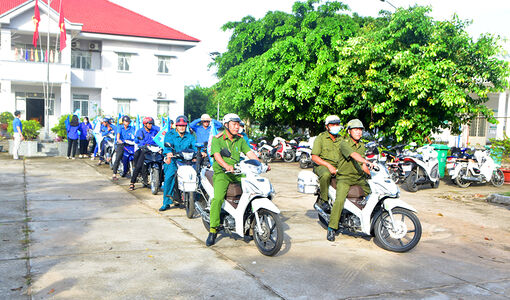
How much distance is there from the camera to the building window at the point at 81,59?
96.0 ft

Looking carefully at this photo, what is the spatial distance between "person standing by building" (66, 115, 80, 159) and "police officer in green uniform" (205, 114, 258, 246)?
11981mm

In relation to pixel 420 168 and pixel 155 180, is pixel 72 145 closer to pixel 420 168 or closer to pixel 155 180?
pixel 155 180

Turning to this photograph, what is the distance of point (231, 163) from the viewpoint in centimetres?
619

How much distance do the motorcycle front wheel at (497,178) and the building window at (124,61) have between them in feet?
77.3

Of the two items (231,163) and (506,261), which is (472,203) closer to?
(506,261)

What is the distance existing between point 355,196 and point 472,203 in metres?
5.21

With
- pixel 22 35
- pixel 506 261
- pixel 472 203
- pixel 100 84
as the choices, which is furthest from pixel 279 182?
pixel 22 35

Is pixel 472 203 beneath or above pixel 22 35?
beneath

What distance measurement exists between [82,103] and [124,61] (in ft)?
12.4

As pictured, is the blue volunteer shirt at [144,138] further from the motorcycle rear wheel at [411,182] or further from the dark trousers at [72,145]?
the dark trousers at [72,145]

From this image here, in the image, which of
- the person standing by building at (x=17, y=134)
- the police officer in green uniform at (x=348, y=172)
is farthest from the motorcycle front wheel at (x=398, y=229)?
the person standing by building at (x=17, y=134)

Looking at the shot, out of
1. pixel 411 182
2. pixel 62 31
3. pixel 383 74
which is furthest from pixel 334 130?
pixel 62 31

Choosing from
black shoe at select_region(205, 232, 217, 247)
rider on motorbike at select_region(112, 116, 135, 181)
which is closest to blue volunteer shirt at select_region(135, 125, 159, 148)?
rider on motorbike at select_region(112, 116, 135, 181)

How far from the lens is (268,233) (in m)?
5.57
